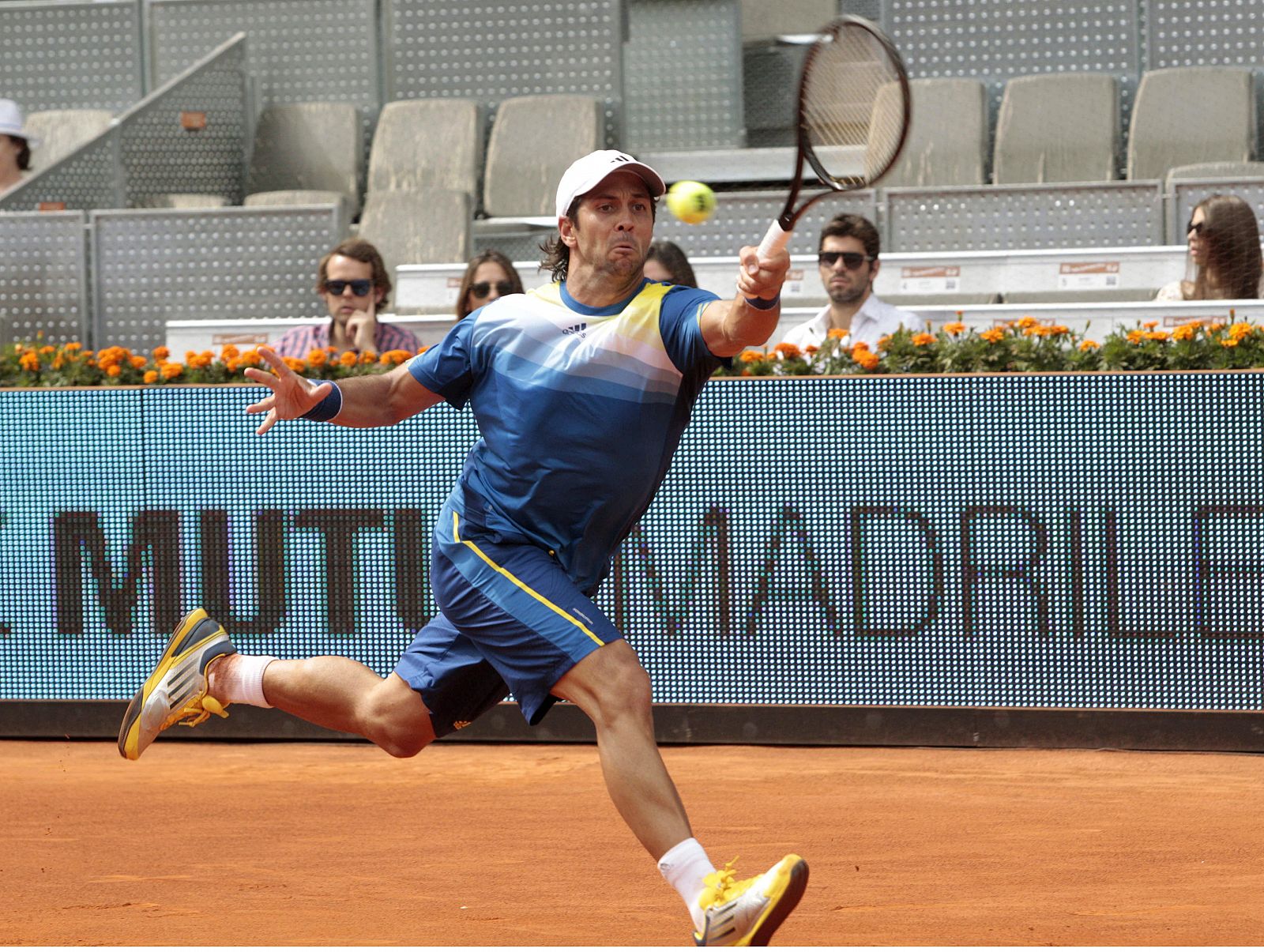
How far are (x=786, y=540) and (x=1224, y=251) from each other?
2730 mm

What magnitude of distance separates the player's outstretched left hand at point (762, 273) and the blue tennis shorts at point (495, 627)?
85 cm

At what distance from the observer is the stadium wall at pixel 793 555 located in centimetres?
634

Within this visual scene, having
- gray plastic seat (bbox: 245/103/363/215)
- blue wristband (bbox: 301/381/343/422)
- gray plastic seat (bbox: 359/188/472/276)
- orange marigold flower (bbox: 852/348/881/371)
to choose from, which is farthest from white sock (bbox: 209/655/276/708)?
gray plastic seat (bbox: 245/103/363/215)

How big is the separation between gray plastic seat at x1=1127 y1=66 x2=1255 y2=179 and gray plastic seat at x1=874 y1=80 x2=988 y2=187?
998 mm

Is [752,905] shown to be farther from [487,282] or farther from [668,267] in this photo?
[487,282]

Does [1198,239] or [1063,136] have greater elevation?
[1063,136]

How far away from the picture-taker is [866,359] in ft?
21.7

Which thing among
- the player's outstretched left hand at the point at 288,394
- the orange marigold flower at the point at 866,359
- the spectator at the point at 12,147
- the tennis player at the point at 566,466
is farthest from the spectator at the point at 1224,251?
the spectator at the point at 12,147

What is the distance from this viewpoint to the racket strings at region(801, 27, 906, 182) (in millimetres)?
4004

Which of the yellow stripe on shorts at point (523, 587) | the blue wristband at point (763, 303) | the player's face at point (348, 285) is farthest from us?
the player's face at point (348, 285)

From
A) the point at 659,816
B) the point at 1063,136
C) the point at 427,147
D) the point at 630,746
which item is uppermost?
the point at 427,147

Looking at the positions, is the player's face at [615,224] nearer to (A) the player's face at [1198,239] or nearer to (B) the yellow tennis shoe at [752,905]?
(B) the yellow tennis shoe at [752,905]

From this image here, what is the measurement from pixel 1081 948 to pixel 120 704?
185 inches

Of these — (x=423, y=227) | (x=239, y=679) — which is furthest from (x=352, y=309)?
(x=239, y=679)
